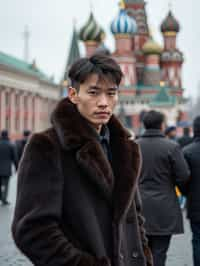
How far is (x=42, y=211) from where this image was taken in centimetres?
257

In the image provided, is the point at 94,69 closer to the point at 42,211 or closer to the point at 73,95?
the point at 73,95

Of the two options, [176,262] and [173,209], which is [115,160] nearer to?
[173,209]

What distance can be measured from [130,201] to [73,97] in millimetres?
541

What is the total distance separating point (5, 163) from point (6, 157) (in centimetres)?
16

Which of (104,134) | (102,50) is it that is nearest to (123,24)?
(102,50)

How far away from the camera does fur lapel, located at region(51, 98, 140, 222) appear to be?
2.70m

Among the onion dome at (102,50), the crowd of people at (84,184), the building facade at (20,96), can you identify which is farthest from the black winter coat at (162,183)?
the building facade at (20,96)

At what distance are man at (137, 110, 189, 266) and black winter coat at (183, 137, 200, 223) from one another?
0.52 feet

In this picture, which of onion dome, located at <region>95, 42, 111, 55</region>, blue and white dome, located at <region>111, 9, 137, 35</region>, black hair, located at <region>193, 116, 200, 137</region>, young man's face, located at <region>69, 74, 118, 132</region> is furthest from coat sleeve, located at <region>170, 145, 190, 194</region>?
blue and white dome, located at <region>111, 9, 137, 35</region>

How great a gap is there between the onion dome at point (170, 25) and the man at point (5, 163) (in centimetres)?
5133

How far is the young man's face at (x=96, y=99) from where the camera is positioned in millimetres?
2793

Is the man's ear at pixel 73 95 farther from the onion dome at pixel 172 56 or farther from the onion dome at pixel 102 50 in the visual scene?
the onion dome at pixel 172 56

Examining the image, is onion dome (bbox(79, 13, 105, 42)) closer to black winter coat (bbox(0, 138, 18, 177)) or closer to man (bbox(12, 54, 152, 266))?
black winter coat (bbox(0, 138, 18, 177))

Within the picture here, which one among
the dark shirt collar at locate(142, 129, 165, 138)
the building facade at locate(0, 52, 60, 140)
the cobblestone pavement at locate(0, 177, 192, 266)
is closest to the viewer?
the dark shirt collar at locate(142, 129, 165, 138)
